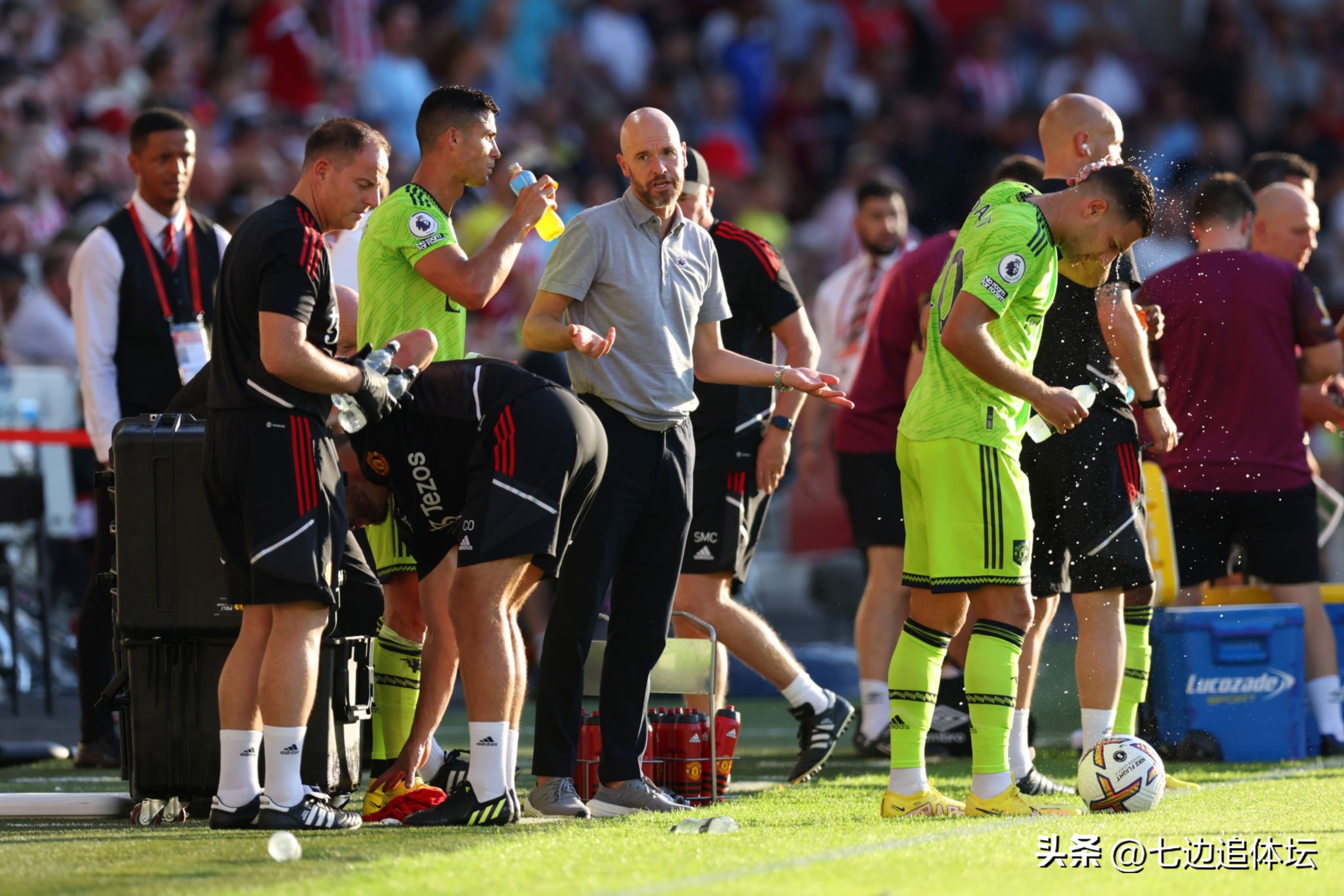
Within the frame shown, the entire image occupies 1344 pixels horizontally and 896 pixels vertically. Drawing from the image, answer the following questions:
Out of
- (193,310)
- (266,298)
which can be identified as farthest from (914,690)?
(193,310)

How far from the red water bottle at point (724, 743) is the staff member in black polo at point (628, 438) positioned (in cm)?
42

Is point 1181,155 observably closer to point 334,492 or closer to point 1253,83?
point 1253,83

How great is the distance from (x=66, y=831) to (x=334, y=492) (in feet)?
4.32

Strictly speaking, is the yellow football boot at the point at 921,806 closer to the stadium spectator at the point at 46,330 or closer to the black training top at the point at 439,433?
the black training top at the point at 439,433

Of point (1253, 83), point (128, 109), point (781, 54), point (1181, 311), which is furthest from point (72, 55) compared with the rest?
point (1253, 83)

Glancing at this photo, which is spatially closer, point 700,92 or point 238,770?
point 238,770

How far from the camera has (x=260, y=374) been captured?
5582mm

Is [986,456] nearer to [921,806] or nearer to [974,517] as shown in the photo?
[974,517]

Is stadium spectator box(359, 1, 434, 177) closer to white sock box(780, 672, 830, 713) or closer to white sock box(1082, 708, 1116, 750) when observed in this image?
white sock box(780, 672, 830, 713)

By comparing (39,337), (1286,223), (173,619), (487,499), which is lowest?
(173,619)

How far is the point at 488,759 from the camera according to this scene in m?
5.60

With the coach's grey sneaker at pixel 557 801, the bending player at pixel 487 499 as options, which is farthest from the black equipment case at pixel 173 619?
the coach's grey sneaker at pixel 557 801

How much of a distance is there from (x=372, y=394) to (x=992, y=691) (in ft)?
6.92

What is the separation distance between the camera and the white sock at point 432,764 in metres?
6.63
